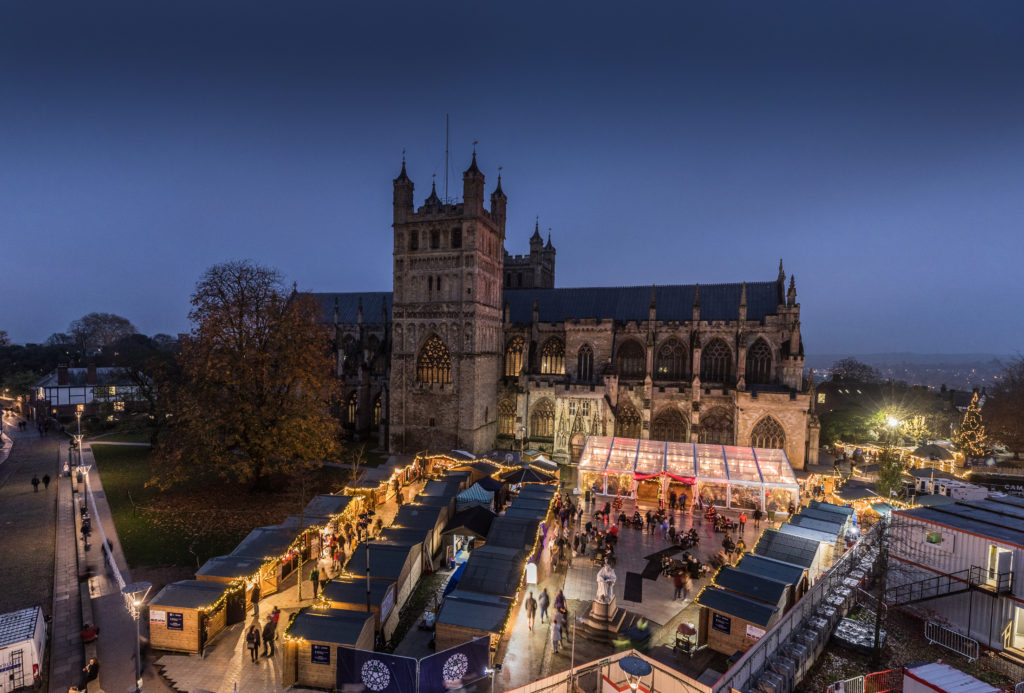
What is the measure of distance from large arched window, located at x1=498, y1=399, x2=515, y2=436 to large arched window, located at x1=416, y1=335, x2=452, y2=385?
18.9ft

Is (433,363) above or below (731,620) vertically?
above

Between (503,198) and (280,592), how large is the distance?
3191 centimetres

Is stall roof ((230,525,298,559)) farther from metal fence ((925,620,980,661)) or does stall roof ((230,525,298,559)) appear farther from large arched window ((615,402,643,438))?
large arched window ((615,402,643,438))

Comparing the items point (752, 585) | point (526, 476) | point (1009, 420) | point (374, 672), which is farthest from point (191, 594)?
point (1009, 420)

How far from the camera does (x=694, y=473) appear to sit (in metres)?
25.8

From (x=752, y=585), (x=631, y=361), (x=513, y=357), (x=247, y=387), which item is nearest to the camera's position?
(x=752, y=585)

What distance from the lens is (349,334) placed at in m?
45.5

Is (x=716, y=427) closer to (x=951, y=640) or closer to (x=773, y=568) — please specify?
(x=773, y=568)

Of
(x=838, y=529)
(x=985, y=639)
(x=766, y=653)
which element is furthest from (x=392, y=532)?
(x=985, y=639)

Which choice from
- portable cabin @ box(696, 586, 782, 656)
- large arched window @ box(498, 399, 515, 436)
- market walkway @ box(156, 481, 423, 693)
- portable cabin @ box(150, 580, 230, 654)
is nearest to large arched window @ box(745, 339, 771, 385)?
large arched window @ box(498, 399, 515, 436)

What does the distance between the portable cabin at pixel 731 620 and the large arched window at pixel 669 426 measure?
21.7 m

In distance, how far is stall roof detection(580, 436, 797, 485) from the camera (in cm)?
2544

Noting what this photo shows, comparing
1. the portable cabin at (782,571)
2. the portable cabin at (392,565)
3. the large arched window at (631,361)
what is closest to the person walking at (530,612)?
the portable cabin at (392,565)

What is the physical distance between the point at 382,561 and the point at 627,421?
24.2 m
